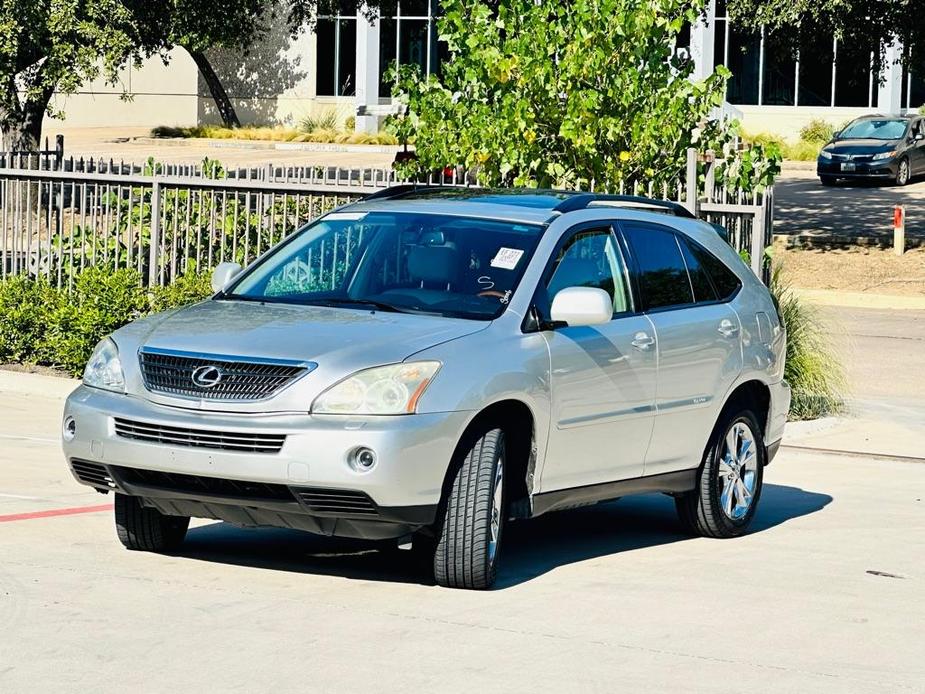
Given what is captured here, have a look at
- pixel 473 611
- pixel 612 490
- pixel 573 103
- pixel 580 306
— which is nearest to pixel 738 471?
pixel 612 490

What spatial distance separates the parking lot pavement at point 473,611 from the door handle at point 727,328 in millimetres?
1109

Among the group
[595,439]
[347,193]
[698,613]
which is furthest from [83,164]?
[698,613]

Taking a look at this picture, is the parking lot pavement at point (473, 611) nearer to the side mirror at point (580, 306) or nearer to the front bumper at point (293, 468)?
the front bumper at point (293, 468)

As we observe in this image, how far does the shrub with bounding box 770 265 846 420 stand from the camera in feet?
47.0

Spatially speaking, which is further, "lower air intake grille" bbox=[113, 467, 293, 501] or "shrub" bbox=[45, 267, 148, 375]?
"shrub" bbox=[45, 267, 148, 375]

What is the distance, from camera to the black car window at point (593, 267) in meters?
8.32

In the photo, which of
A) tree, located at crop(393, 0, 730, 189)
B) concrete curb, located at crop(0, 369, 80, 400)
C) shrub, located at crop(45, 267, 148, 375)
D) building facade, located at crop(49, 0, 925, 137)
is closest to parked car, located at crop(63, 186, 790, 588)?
tree, located at crop(393, 0, 730, 189)

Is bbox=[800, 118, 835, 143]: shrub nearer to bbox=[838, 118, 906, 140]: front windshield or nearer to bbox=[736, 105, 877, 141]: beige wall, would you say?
bbox=[736, 105, 877, 141]: beige wall

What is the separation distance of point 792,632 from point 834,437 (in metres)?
6.48

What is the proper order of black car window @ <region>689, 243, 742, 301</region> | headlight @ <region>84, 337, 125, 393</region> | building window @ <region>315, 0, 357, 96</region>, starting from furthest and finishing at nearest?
building window @ <region>315, 0, 357, 96</region>, black car window @ <region>689, 243, 742, 301</region>, headlight @ <region>84, 337, 125, 393</region>

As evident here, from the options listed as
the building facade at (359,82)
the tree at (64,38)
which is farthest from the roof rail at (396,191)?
the building facade at (359,82)

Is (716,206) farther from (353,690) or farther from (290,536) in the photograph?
(353,690)

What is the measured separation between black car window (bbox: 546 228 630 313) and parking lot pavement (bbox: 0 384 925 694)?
1.32 metres

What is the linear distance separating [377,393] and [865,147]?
118ft
